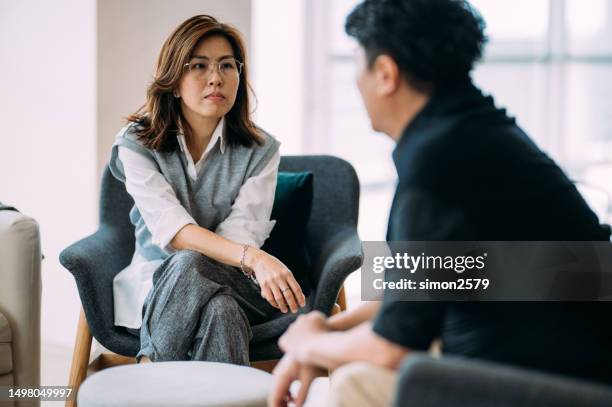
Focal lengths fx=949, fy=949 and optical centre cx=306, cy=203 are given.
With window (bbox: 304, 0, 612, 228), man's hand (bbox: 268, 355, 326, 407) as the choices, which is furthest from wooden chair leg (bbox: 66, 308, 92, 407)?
window (bbox: 304, 0, 612, 228)

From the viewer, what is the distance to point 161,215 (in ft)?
8.21

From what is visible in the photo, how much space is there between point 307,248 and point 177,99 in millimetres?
598

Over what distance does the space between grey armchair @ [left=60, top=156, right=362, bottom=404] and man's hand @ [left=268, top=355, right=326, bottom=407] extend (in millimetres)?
802

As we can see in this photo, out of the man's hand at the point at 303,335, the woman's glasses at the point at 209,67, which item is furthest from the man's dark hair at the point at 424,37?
the woman's glasses at the point at 209,67

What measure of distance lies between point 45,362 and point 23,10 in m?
1.31

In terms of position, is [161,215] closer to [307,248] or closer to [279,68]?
[307,248]

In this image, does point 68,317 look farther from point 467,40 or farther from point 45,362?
point 467,40

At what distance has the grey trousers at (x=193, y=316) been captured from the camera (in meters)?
2.26

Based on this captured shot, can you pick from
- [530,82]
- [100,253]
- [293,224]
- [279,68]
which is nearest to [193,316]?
[100,253]

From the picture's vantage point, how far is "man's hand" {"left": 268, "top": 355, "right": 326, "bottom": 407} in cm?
157

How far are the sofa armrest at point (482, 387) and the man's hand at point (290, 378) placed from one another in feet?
1.25

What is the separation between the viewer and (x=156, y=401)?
171cm

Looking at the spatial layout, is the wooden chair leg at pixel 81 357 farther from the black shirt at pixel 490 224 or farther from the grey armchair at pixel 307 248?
the black shirt at pixel 490 224

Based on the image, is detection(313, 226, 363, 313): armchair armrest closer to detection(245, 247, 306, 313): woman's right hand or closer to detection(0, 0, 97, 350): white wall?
detection(245, 247, 306, 313): woman's right hand
